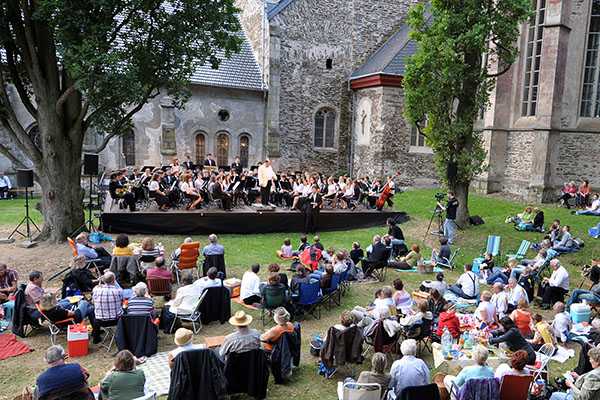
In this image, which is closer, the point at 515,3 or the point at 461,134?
the point at 515,3

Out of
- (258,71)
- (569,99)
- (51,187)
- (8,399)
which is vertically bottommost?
(8,399)

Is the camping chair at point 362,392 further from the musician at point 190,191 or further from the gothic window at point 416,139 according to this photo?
the gothic window at point 416,139

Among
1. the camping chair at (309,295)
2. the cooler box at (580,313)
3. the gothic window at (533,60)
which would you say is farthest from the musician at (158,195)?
the gothic window at (533,60)

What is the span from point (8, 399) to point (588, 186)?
22861mm

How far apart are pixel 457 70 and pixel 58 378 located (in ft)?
49.3

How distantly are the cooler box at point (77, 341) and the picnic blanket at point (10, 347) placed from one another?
81 cm

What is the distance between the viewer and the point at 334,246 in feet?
55.0

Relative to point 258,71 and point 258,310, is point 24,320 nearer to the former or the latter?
point 258,310

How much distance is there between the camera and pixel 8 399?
22.6 feet

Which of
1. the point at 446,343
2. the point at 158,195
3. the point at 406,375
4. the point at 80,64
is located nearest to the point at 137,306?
the point at 406,375

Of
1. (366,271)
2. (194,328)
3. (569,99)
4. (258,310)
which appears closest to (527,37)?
(569,99)

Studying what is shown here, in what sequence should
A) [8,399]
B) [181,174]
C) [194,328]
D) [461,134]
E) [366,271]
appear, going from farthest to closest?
[181,174]
[461,134]
[366,271]
[194,328]
[8,399]

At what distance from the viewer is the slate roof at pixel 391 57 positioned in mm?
26914

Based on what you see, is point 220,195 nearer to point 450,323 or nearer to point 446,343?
point 450,323
